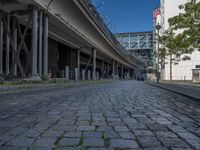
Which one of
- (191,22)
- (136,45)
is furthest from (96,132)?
(136,45)

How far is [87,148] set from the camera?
12.1 ft

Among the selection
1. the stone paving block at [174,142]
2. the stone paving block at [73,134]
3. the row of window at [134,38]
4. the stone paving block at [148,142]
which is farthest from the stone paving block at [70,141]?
A: the row of window at [134,38]

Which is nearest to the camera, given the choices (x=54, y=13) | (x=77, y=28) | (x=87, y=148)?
(x=87, y=148)

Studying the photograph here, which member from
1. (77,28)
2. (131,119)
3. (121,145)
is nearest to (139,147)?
(121,145)

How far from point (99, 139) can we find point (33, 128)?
50.5 inches

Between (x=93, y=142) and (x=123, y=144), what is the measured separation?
395mm

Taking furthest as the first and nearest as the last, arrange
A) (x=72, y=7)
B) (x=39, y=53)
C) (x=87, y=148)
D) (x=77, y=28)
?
(x=77, y=28) < (x=72, y=7) < (x=39, y=53) < (x=87, y=148)

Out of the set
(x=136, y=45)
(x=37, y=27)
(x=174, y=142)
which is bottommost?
(x=174, y=142)

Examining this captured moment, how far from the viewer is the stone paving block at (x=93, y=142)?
12.6 feet

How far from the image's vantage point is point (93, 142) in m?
4.00

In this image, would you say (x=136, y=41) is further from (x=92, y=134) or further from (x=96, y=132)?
(x=92, y=134)

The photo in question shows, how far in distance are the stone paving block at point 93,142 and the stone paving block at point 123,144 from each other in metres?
0.13

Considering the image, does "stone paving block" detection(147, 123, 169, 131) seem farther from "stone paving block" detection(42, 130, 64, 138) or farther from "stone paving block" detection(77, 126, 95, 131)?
"stone paving block" detection(42, 130, 64, 138)

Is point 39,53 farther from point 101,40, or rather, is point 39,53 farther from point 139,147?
point 101,40
